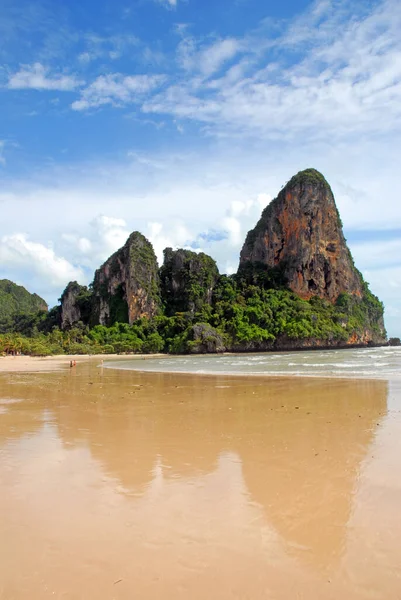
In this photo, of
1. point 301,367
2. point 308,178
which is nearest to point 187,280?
point 308,178

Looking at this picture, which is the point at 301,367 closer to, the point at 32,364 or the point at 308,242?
the point at 32,364

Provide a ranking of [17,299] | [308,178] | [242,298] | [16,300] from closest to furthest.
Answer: [242,298], [308,178], [16,300], [17,299]

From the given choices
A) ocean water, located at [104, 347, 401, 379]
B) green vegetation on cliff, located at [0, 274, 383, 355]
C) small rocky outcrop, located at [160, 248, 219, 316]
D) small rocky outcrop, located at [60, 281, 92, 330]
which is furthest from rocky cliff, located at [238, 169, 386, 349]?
ocean water, located at [104, 347, 401, 379]

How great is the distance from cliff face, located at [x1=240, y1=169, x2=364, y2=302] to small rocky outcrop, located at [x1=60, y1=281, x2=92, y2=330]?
110 feet

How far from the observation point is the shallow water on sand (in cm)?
276

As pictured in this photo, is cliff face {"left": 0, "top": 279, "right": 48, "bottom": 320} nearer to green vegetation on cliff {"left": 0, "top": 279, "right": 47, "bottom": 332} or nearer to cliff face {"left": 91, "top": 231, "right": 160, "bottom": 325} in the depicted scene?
green vegetation on cliff {"left": 0, "top": 279, "right": 47, "bottom": 332}

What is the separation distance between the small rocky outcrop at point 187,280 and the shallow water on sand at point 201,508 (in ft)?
215

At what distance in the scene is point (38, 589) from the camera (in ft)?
8.78

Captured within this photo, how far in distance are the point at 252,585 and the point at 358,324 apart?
8309cm

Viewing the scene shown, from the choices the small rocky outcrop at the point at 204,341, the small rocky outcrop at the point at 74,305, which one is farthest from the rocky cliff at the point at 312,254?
the small rocky outcrop at the point at 74,305

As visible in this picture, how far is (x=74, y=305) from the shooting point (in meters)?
83.5

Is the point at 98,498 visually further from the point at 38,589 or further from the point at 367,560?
the point at 367,560

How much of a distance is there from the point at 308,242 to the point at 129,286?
35.8m

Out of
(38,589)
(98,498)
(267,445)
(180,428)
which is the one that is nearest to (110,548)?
(38,589)
